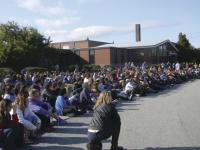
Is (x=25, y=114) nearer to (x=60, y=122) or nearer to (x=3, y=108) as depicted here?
(x=3, y=108)

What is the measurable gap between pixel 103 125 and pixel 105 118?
16 centimetres

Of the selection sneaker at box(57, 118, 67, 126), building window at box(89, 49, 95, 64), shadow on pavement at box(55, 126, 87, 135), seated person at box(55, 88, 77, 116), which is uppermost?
building window at box(89, 49, 95, 64)

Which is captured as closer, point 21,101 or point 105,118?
point 105,118

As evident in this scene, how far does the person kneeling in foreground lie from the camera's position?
27.6 feet

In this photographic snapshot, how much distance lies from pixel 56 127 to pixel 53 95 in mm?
3565

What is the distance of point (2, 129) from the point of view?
29.2 feet

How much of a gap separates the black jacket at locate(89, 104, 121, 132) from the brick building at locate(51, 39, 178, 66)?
54.1 meters

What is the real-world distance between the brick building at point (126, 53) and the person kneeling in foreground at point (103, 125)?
5407 cm

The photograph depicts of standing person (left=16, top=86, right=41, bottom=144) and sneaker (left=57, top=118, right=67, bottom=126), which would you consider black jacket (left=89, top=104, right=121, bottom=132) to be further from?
sneaker (left=57, top=118, right=67, bottom=126)

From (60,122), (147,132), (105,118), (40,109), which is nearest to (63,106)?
(60,122)

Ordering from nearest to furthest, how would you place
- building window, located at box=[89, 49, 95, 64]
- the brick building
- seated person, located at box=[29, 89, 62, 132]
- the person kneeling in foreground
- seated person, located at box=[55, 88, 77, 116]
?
the person kneeling in foreground < seated person, located at box=[29, 89, 62, 132] < seated person, located at box=[55, 88, 77, 116] < the brick building < building window, located at box=[89, 49, 95, 64]

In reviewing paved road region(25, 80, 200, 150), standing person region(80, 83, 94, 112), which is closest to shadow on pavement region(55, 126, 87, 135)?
paved road region(25, 80, 200, 150)

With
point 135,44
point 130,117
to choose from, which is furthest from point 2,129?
point 135,44

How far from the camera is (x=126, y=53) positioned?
6812 cm
